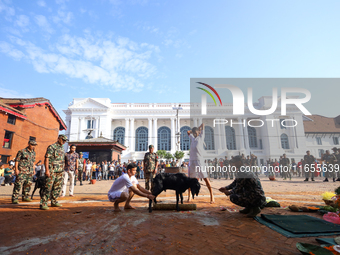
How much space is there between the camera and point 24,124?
805 inches

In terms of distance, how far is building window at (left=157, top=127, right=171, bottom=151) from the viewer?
148 feet

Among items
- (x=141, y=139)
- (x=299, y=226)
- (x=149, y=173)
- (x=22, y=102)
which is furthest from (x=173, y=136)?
(x=299, y=226)

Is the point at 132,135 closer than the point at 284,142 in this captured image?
No

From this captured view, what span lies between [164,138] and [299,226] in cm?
4309

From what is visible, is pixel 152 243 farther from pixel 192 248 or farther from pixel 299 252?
pixel 299 252

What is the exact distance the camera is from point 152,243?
2639 mm

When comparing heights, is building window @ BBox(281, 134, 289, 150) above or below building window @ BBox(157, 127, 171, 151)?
below

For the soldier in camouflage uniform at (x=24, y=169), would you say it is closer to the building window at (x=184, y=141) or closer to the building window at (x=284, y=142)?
the building window at (x=284, y=142)

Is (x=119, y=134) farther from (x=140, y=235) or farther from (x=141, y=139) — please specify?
(x=140, y=235)

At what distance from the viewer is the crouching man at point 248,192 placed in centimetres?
386

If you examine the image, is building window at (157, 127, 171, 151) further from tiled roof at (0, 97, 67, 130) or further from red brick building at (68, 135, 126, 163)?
tiled roof at (0, 97, 67, 130)

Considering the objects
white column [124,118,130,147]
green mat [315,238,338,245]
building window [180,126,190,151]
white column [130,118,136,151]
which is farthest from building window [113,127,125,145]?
green mat [315,238,338,245]

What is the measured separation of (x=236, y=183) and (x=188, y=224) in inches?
57.9

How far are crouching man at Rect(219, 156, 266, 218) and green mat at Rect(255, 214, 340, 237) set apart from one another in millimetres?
241
